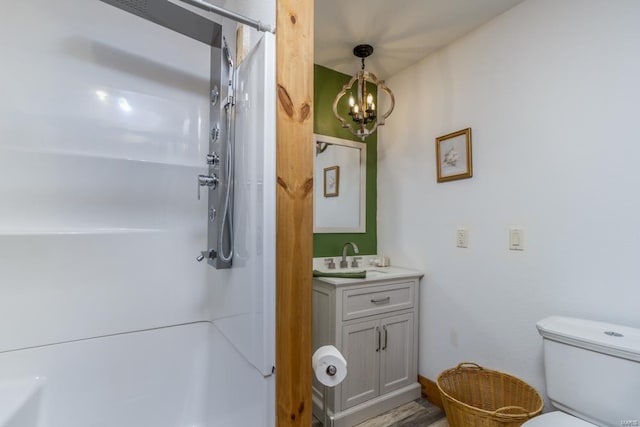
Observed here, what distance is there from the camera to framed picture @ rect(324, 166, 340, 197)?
2324 millimetres

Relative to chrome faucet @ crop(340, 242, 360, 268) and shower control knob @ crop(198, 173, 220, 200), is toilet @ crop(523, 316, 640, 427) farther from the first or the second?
shower control knob @ crop(198, 173, 220, 200)

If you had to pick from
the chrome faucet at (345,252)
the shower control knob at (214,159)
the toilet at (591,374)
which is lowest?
the toilet at (591,374)

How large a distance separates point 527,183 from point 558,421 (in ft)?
3.63

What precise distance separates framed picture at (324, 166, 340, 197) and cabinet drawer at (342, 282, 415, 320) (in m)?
0.83

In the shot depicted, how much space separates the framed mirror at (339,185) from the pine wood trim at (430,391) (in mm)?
→ 1172

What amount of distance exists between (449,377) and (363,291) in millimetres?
684

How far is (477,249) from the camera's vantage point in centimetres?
182

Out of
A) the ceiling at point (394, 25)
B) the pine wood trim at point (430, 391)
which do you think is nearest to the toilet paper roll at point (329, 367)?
the pine wood trim at point (430, 391)

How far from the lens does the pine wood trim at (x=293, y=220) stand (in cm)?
85

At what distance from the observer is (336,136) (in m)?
2.36

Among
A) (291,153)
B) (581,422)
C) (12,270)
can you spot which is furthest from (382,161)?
(12,270)

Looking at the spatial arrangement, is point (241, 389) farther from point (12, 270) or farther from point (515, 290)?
point (515, 290)

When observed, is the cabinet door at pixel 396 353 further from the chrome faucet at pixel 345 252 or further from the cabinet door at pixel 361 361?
the chrome faucet at pixel 345 252

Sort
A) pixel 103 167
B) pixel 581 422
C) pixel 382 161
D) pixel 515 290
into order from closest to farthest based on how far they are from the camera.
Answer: pixel 581 422, pixel 103 167, pixel 515 290, pixel 382 161
